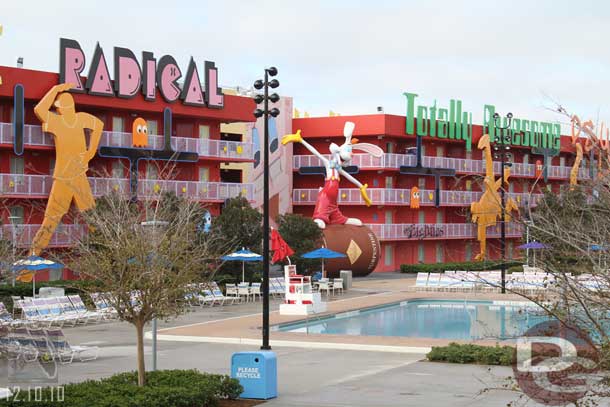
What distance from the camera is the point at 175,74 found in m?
47.5

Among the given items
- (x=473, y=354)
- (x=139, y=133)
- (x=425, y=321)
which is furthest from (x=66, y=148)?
(x=473, y=354)

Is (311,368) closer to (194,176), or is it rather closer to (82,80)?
(82,80)

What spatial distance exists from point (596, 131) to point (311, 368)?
1244 centimetres

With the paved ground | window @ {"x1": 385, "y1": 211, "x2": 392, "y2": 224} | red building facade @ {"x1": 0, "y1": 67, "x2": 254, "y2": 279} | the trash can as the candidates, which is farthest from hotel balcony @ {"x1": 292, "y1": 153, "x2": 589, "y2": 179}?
the paved ground

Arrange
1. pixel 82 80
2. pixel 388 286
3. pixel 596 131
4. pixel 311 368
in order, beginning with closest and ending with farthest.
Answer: pixel 596 131, pixel 311 368, pixel 82 80, pixel 388 286

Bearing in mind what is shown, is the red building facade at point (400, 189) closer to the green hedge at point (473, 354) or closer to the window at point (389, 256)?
the window at point (389, 256)

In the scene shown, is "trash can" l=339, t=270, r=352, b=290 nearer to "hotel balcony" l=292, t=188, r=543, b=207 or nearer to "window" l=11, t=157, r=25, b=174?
"hotel balcony" l=292, t=188, r=543, b=207

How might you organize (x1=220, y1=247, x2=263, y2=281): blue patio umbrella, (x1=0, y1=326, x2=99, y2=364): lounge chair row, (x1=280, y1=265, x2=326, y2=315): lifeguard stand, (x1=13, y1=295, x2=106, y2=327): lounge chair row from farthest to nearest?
(x1=220, y1=247, x2=263, y2=281): blue patio umbrella
(x1=280, y1=265, x2=326, y2=315): lifeguard stand
(x1=13, y1=295, x2=106, y2=327): lounge chair row
(x1=0, y1=326, x2=99, y2=364): lounge chair row

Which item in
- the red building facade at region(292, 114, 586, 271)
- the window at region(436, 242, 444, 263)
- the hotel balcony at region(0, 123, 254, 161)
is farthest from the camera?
the window at region(436, 242, 444, 263)

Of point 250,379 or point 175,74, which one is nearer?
point 250,379

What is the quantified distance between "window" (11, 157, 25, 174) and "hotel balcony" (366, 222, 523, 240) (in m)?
21.0

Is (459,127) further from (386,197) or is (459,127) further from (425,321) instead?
(425,321)

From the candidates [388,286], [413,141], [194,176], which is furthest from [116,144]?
[413,141]

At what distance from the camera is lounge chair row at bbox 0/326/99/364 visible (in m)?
19.5
